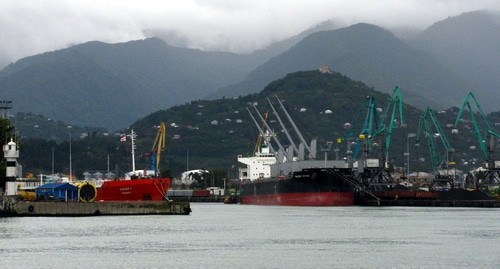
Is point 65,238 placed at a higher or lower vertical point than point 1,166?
lower

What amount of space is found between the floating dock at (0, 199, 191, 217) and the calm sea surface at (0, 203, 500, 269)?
2.74 ft

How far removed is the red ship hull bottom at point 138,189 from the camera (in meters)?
107

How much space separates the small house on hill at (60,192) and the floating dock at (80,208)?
7.63 m

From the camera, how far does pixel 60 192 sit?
356 ft

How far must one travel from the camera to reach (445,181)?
181 m

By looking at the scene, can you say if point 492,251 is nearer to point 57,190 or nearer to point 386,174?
point 57,190

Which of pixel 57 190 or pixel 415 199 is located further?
pixel 415 199

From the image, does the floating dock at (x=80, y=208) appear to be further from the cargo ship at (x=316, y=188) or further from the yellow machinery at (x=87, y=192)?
the cargo ship at (x=316, y=188)

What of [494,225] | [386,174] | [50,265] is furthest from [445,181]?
[50,265]

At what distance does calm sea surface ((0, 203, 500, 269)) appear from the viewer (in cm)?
5816

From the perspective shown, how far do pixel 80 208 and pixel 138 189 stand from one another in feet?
30.2

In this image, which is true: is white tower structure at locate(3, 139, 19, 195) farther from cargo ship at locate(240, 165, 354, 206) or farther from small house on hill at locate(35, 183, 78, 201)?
cargo ship at locate(240, 165, 354, 206)

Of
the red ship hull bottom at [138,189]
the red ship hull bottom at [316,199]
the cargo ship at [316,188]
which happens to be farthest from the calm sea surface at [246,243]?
the red ship hull bottom at [316,199]

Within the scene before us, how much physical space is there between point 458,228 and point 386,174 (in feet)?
276
